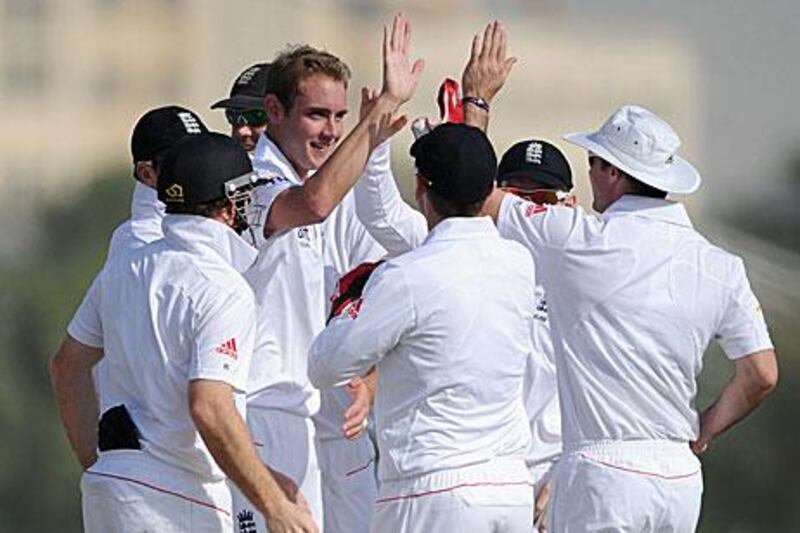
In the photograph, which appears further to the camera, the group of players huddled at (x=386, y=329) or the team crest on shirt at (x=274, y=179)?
the team crest on shirt at (x=274, y=179)

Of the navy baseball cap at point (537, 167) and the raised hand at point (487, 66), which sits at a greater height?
the raised hand at point (487, 66)

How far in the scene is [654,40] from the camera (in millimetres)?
17984

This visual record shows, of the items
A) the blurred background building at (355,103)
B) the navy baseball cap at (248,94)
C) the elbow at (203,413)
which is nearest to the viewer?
the elbow at (203,413)

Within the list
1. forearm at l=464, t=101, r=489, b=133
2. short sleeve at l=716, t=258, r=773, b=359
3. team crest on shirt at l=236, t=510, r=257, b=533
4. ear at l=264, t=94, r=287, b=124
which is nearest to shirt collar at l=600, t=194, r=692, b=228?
short sleeve at l=716, t=258, r=773, b=359

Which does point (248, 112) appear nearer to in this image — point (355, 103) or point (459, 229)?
point (459, 229)

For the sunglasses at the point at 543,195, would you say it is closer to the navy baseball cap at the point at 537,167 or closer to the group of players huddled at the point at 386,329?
the navy baseball cap at the point at 537,167

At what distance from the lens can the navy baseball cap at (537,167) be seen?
6.97 metres

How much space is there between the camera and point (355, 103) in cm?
1381

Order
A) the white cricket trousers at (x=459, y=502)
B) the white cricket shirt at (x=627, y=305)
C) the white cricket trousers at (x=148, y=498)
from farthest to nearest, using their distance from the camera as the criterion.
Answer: the white cricket shirt at (x=627, y=305) → the white cricket trousers at (x=459, y=502) → the white cricket trousers at (x=148, y=498)

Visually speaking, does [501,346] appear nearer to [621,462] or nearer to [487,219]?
[487,219]

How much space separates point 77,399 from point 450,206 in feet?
3.58

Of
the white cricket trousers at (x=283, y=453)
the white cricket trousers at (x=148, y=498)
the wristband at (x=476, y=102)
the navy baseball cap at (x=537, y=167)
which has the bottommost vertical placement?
the white cricket trousers at (x=283, y=453)

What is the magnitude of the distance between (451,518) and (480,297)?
0.52 m

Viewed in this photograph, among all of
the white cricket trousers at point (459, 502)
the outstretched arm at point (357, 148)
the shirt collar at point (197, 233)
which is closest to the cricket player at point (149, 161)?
the outstretched arm at point (357, 148)
